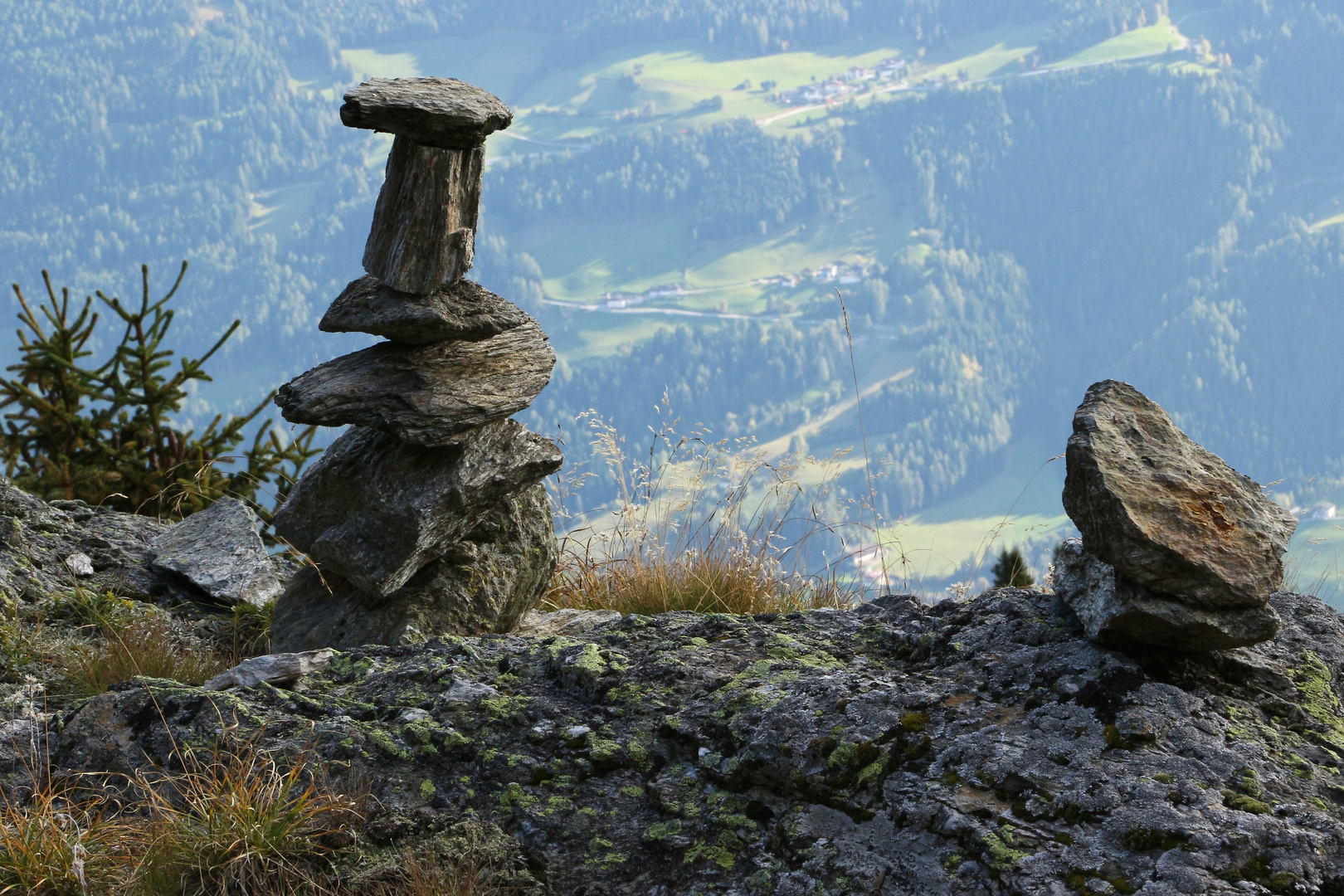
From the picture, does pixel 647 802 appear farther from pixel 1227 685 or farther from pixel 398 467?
pixel 398 467

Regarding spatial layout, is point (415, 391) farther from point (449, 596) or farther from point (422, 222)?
point (449, 596)

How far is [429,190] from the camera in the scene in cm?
453

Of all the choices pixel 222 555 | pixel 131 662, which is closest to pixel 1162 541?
pixel 131 662

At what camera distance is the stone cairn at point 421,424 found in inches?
176

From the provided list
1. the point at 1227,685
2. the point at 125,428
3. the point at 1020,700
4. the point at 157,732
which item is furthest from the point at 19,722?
the point at 125,428

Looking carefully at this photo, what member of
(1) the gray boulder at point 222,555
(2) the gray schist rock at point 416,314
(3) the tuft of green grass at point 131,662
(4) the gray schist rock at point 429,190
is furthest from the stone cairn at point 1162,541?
(1) the gray boulder at point 222,555

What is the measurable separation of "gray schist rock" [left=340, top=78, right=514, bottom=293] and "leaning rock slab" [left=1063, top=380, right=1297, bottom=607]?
268 cm

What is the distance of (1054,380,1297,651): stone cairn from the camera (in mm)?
2875

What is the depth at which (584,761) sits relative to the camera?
3.08 metres

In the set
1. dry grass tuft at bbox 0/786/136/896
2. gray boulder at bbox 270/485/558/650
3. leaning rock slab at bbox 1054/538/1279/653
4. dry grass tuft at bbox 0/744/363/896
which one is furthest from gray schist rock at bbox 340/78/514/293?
leaning rock slab at bbox 1054/538/1279/653

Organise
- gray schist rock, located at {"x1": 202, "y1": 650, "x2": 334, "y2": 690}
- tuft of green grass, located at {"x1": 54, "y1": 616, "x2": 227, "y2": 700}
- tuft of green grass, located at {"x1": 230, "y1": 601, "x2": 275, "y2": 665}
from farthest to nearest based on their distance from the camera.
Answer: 1. tuft of green grass, located at {"x1": 230, "y1": 601, "x2": 275, "y2": 665}
2. tuft of green grass, located at {"x1": 54, "y1": 616, "x2": 227, "y2": 700}
3. gray schist rock, located at {"x1": 202, "y1": 650, "x2": 334, "y2": 690}

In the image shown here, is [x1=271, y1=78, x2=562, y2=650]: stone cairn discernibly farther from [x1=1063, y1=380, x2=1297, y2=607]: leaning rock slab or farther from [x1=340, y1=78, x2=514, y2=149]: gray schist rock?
[x1=1063, y1=380, x2=1297, y2=607]: leaning rock slab

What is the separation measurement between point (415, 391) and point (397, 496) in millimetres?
564

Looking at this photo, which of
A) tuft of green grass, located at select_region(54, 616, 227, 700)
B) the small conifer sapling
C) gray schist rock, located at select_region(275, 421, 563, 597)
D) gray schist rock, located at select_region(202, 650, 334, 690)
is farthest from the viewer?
the small conifer sapling
